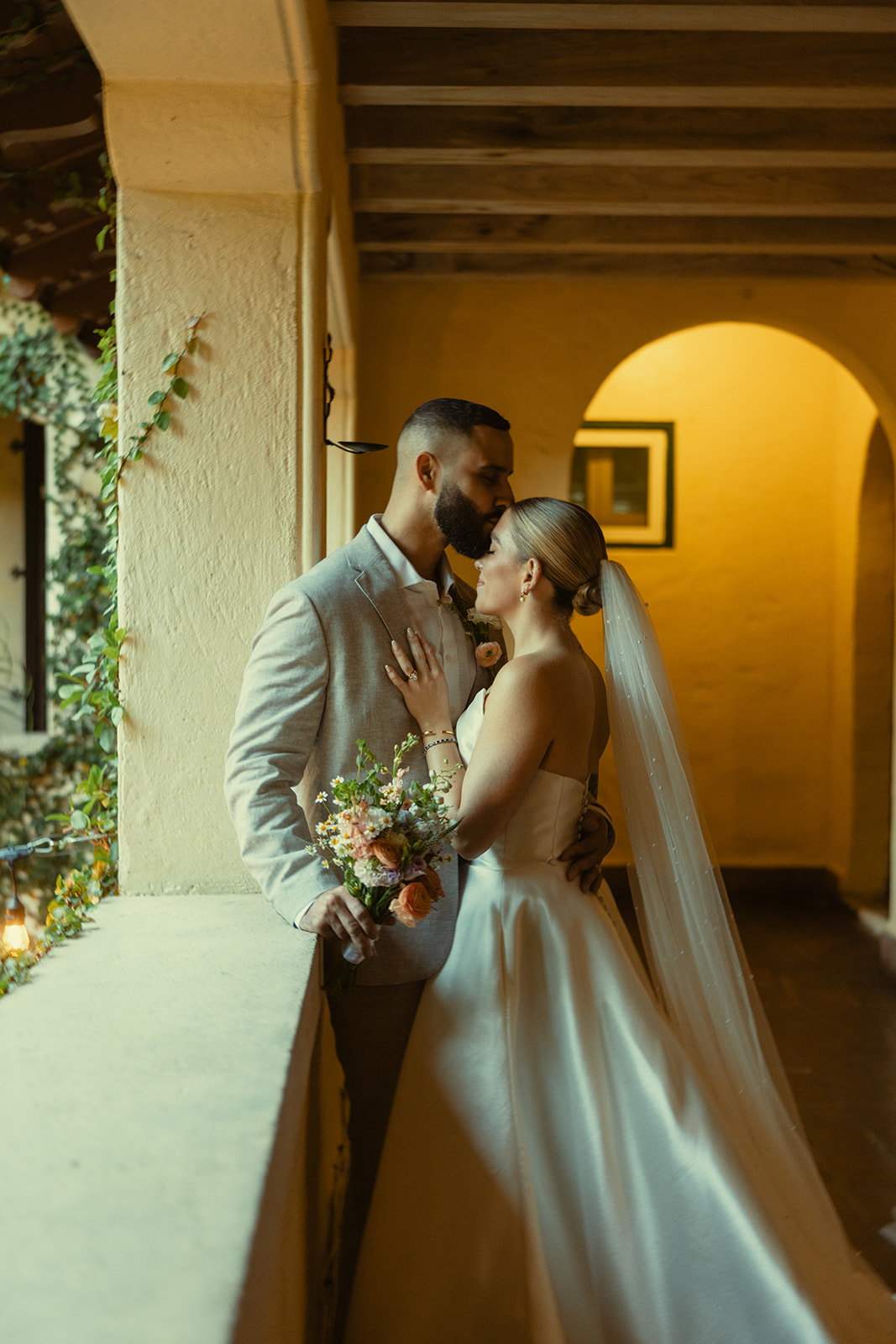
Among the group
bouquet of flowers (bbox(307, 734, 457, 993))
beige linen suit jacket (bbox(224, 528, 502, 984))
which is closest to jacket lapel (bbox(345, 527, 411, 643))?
beige linen suit jacket (bbox(224, 528, 502, 984))

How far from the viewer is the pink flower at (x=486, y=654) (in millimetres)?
2457

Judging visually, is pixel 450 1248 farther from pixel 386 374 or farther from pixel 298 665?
pixel 386 374

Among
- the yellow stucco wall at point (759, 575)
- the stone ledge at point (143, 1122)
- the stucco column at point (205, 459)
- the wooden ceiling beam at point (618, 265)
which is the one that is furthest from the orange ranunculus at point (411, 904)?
the yellow stucco wall at point (759, 575)

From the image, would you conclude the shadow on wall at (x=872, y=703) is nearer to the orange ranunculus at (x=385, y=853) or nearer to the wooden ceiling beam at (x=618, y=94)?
the wooden ceiling beam at (x=618, y=94)

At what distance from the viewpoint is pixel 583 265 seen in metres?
4.80

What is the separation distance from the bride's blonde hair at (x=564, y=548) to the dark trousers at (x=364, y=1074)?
0.90m

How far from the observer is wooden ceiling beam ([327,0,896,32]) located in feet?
8.66

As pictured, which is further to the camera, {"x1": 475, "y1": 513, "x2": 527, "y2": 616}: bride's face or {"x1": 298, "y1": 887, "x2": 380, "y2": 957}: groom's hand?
{"x1": 475, "y1": 513, "x2": 527, "y2": 616}: bride's face

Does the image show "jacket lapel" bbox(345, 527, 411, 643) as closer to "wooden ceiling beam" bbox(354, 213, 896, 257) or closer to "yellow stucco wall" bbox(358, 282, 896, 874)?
"wooden ceiling beam" bbox(354, 213, 896, 257)

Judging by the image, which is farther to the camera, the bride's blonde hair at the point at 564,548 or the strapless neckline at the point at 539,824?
the bride's blonde hair at the point at 564,548

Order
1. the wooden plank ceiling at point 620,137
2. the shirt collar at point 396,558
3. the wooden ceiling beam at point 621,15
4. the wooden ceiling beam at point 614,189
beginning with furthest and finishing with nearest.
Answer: the wooden ceiling beam at point 614,189
the wooden plank ceiling at point 620,137
the wooden ceiling beam at point 621,15
the shirt collar at point 396,558

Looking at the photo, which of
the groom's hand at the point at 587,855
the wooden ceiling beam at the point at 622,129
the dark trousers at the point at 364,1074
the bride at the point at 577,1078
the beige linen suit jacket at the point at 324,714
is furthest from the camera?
the wooden ceiling beam at the point at 622,129

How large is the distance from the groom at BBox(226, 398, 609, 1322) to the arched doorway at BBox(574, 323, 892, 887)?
452 centimetres

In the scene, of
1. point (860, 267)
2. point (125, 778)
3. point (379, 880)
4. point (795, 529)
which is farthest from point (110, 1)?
point (795, 529)
